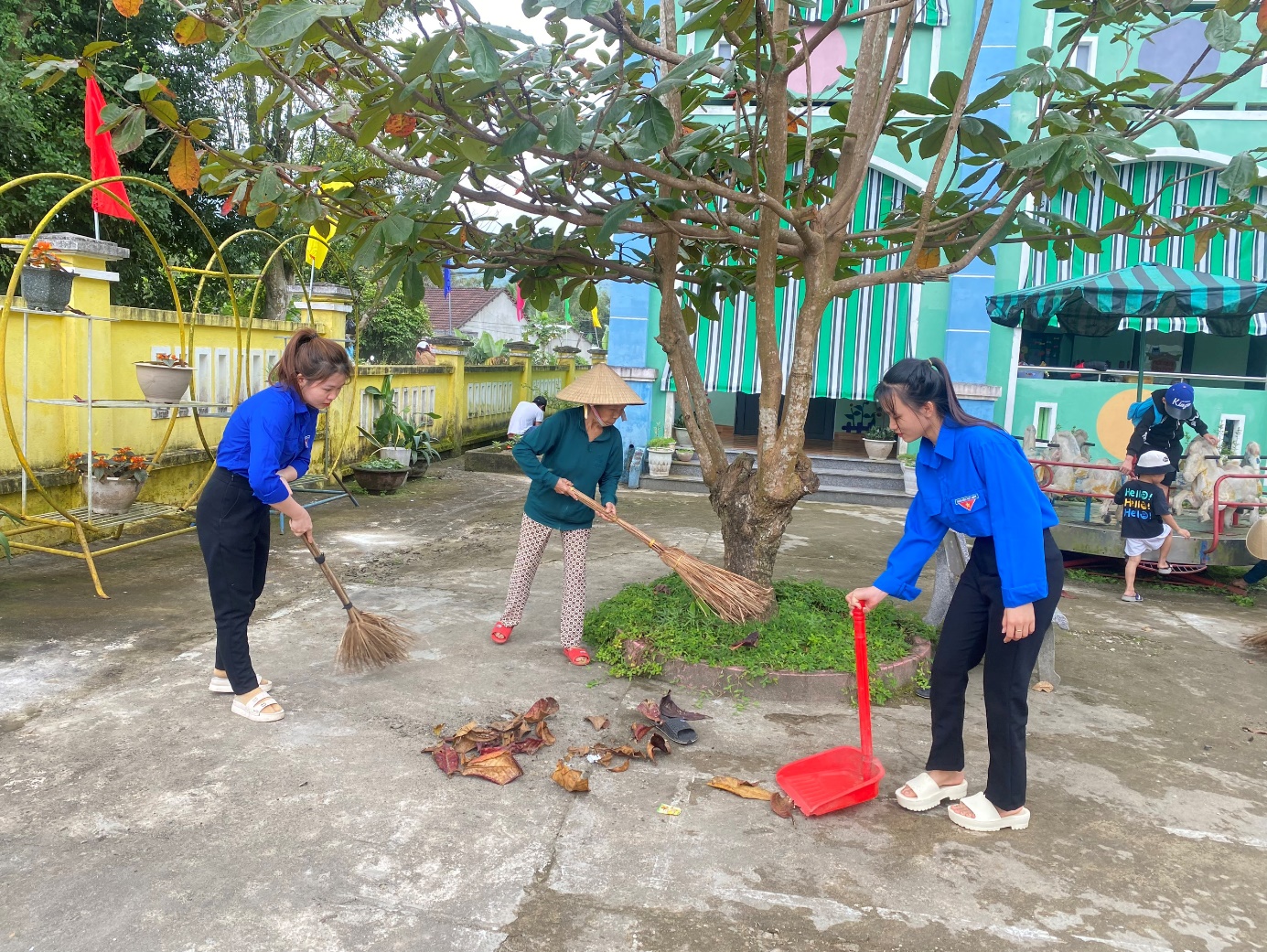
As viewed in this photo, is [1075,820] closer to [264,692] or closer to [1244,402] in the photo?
[264,692]

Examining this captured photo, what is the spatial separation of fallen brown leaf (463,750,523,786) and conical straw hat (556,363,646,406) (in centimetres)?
175

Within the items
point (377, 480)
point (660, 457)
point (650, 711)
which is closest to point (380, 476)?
point (377, 480)

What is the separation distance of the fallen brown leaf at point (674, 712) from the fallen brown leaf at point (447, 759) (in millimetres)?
917

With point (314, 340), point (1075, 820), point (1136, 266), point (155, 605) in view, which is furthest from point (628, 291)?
point (1075, 820)

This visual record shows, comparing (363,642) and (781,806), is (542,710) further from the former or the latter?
(781,806)

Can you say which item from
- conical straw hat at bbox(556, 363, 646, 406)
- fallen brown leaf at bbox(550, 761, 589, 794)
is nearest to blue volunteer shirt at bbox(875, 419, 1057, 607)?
fallen brown leaf at bbox(550, 761, 589, 794)

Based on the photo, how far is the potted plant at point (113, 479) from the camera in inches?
247

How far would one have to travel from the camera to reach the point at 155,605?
5.25 m

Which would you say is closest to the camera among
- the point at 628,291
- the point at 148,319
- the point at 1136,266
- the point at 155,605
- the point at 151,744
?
the point at 151,744

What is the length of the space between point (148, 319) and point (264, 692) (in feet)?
15.6

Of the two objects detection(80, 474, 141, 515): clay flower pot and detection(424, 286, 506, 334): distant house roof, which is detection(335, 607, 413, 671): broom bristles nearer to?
detection(80, 474, 141, 515): clay flower pot

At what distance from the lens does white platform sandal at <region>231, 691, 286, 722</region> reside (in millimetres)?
3705

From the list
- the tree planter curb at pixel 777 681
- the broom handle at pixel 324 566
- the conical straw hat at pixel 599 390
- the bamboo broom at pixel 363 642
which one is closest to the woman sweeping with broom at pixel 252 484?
the broom handle at pixel 324 566

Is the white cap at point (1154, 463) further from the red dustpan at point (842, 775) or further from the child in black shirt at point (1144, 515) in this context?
the red dustpan at point (842, 775)
